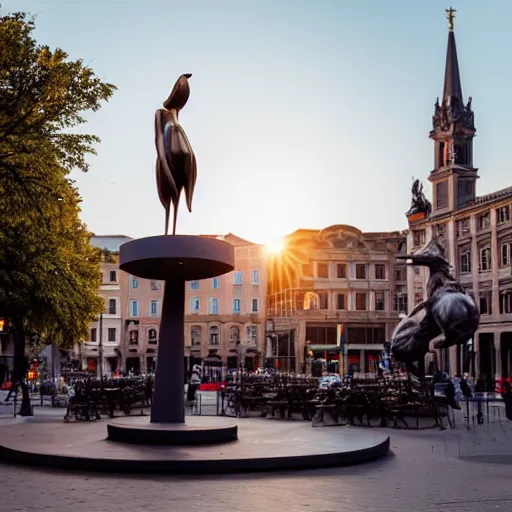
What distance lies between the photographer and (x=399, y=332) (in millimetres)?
36500

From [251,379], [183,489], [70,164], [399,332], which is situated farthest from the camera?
[399,332]

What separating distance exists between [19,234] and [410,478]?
1883cm

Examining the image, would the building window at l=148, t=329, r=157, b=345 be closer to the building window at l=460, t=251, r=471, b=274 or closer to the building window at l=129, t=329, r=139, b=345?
the building window at l=129, t=329, r=139, b=345

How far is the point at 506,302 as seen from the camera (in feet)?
197

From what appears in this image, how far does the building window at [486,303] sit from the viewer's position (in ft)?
204

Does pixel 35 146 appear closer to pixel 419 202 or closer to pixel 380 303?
pixel 419 202

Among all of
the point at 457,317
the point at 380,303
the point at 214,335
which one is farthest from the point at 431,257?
the point at 214,335

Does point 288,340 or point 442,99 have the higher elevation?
point 442,99

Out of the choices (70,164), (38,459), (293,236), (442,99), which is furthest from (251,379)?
(293,236)

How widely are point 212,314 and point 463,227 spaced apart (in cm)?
2996

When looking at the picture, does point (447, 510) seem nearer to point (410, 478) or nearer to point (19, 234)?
point (410, 478)

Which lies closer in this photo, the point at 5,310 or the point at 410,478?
the point at 410,478

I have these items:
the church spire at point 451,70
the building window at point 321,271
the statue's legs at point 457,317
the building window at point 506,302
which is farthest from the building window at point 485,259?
the statue's legs at point 457,317

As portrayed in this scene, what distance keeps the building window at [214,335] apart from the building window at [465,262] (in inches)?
1143
